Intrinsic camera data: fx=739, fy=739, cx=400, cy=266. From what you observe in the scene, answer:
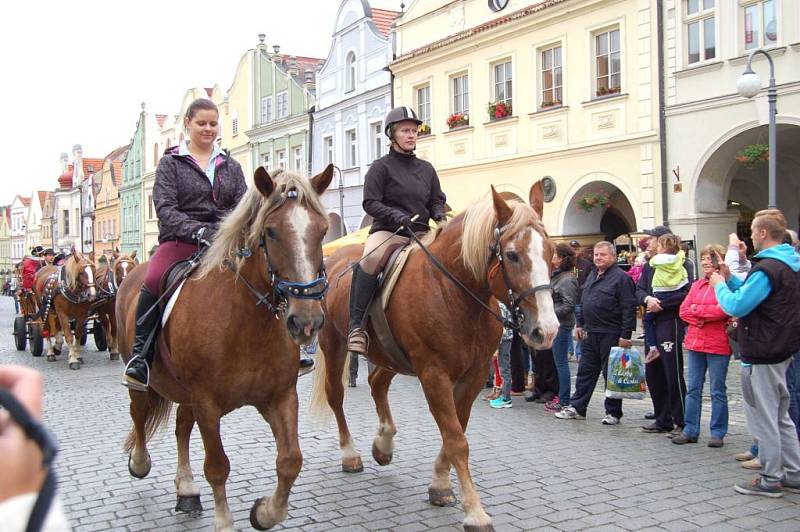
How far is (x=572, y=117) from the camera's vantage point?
19.2m

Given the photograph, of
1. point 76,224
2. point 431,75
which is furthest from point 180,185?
point 76,224

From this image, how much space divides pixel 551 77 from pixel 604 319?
13410mm

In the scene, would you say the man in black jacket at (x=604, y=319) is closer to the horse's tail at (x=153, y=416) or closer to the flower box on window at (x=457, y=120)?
the horse's tail at (x=153, y=416)

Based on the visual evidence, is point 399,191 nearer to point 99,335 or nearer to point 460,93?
point 99,335

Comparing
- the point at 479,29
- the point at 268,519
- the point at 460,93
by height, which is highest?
the point at 479,29

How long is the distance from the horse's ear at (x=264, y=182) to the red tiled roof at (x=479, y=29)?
16.8 metres

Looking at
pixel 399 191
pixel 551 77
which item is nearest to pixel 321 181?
pixel 399 191

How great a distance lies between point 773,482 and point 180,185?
458cm

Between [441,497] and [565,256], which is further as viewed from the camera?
[565,256]

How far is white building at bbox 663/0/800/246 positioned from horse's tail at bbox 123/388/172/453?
13.6 metres

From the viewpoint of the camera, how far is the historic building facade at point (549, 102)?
1769 cm

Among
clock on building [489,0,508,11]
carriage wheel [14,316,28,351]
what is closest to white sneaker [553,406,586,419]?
carriage wheel [14,316,28,351]

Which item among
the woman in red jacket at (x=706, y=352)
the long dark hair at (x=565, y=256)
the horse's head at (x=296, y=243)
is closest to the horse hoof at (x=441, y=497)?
the horse's head at (x=296, y=243)

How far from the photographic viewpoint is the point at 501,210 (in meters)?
4.63
